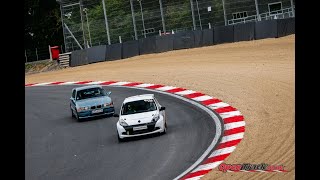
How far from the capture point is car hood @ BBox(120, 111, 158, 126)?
17.3 metres

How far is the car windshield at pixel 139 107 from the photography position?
17953 millimetres

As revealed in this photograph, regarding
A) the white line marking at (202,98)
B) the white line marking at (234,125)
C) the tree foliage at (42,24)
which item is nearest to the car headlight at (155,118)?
the white line marking at (234,125)

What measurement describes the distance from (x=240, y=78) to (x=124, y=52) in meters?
17.4

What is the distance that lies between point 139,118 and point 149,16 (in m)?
30.1

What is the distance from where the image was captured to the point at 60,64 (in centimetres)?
4638

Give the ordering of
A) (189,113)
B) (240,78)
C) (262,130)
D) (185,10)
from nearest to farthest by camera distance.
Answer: (262,130)
(189,113)
(240,78)
(185,10)

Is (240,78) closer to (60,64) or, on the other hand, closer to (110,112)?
(110,112)

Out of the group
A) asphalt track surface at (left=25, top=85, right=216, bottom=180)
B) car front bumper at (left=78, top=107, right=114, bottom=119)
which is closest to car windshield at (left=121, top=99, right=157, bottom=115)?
asphalt track surface at (left=25, top=85, right=216, bottom=180)

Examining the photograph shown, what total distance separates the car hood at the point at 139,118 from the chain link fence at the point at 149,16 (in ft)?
87.4

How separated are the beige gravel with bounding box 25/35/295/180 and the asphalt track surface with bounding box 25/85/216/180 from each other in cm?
137

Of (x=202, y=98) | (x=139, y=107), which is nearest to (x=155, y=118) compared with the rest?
(x=139, y=107)

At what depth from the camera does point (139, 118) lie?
57.3ft

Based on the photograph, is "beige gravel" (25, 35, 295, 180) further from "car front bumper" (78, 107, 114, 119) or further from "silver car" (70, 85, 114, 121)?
"silver car" (70, 85, 114, 121)
